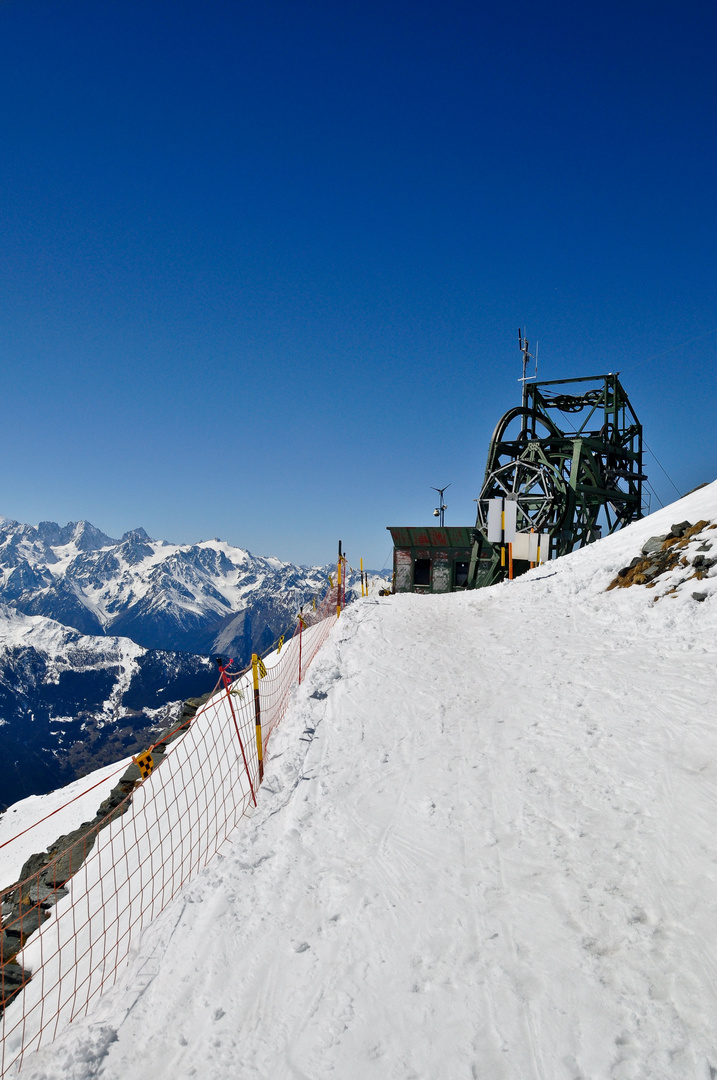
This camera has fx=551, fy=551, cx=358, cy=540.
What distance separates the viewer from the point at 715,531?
13070 mm

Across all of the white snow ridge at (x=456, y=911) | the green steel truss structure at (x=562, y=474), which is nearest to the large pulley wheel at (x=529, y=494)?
the green steel truss structure at (x=562, y=474)

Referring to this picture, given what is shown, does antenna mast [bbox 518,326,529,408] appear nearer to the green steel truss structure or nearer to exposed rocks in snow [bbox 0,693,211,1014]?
the green steel truss structure

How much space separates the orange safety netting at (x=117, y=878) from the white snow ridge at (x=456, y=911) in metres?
0.68

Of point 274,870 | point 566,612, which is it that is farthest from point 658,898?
point 566,612

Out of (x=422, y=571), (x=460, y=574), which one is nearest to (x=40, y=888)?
(x=422, y=571)

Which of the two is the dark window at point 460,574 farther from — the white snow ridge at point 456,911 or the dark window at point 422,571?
the white snow ridge at point 456,911

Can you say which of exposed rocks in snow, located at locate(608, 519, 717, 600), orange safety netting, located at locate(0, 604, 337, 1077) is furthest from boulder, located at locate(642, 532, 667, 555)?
orange safety netting, located at locate(0, 604, 337, 1077)

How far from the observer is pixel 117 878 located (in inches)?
299

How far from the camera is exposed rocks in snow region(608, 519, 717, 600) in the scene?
12109 millimetres

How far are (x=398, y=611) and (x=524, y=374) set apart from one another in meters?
18.5

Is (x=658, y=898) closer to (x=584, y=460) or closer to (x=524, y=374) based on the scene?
(x=584, y=460)

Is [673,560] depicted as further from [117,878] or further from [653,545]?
[117,878]

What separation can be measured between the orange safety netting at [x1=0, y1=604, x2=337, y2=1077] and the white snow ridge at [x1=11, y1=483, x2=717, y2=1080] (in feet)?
2.24

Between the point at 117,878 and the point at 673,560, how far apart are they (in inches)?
507
